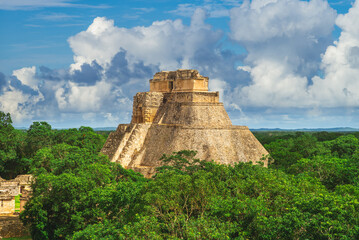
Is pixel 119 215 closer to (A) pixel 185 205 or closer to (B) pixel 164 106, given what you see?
(A) pixel 185 205

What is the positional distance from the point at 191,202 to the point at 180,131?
14.9 m

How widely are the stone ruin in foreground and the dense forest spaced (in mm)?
2192

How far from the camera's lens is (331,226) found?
1908 centimetres

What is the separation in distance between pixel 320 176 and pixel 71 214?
1692cm

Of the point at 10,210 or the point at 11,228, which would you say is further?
the point at 10,210

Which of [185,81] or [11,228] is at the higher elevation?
[185,81]

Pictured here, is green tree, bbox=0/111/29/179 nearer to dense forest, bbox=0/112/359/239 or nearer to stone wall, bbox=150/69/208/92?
dense forest, bbox=0/112/359/239

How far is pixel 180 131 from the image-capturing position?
1497 inches

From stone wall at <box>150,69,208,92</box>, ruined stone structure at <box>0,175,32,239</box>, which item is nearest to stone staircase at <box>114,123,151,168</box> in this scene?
stone wall at <box>150,69,208,92</box>

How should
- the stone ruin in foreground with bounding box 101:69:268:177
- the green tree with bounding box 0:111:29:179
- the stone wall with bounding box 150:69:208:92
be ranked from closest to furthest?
the stone ruin in foreground with bounding box 101:69:268:177 → the stone wall with bounding box 150:69:208:92 → the green tree with bounding box 0:111:29:179

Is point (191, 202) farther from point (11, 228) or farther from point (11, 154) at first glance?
point (11, 154)

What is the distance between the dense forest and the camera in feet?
64.3

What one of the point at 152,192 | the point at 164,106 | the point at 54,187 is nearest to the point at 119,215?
the point at 152,192

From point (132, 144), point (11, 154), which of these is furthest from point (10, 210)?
point (11, 154)
